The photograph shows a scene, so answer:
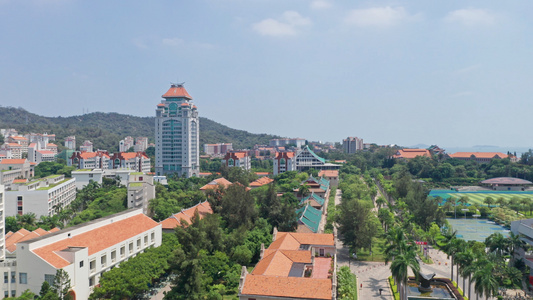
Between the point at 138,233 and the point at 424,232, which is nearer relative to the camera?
the point at 138,233

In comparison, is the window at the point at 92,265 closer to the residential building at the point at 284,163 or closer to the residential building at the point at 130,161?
the residential building at the point at 130,161

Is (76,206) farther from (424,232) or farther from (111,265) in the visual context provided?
(424,232)

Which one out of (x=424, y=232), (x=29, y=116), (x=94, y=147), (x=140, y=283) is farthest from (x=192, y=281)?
(x=29, y=116)

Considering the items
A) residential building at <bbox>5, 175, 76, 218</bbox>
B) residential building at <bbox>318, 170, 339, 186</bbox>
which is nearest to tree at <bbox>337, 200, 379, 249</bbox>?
residential building at <bbox>5, 175, 76, 218</bbox>

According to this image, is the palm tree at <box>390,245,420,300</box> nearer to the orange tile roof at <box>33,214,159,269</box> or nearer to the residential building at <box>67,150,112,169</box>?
the orange tile roof at <box>33,214,159,269</box>

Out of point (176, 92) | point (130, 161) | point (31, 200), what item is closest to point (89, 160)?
point (130, 161)
